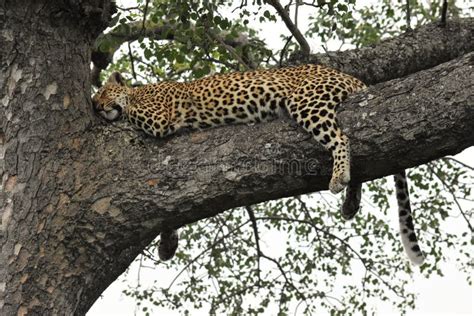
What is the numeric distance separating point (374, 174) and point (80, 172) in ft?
6.75

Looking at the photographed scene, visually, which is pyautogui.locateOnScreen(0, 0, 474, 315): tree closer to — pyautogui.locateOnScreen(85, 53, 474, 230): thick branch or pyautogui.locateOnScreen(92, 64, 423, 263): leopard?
pyautogui.locateOnScreen(85, 53, 474, 230): thick branch

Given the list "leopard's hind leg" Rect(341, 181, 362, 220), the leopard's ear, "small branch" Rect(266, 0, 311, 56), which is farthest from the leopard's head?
"leopard's hind leg" Rect(341, 181, 362, 220)

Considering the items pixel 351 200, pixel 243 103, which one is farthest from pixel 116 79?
pixel 351 200

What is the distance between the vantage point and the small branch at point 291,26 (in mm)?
7034

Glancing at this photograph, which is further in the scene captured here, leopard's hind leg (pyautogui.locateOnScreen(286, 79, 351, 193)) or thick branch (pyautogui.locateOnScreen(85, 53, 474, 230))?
leopard's hind leg (pyautogui.locateOnScreen(286, 79, 351, 193))

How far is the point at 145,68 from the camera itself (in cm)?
1034

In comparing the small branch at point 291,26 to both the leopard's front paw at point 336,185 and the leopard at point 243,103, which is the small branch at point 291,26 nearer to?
the leopard at point 243,103

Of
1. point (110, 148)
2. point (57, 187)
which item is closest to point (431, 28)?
point (110, 148)

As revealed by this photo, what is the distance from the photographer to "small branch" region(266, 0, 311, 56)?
7.03 m

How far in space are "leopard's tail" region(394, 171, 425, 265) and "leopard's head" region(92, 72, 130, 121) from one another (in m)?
2.53

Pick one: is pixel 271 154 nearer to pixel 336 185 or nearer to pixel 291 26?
pixel 336 185

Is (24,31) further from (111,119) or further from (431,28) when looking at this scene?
(431,28)

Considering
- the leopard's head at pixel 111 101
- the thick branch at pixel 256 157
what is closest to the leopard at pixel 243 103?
the leopard's head at pixel 111 101

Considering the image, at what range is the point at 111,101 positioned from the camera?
265 inches
